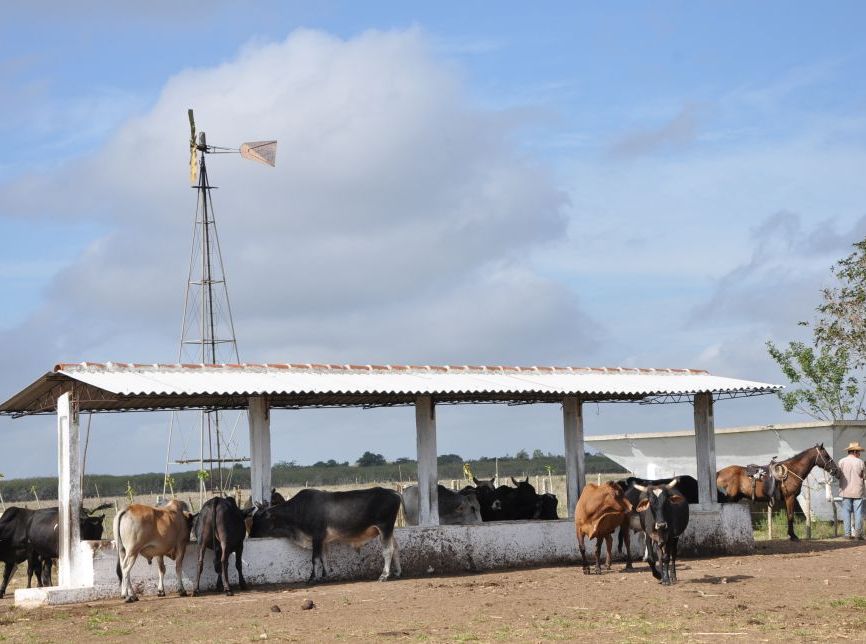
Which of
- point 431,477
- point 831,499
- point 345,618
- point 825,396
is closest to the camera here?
point 345,618

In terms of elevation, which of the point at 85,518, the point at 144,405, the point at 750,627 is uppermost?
the point at 144,405

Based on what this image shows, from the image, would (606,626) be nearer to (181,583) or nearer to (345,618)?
(345,618)

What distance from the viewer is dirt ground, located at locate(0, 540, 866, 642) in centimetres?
1165

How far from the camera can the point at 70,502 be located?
51.0ft

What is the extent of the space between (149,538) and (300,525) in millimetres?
2344

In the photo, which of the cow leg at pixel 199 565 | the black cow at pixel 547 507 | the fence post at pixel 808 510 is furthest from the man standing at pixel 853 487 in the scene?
the cow leg at pixel 199 565

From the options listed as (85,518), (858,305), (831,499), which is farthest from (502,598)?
(858,305)

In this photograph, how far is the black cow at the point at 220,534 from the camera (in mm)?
15508

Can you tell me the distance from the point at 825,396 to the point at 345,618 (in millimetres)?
21522

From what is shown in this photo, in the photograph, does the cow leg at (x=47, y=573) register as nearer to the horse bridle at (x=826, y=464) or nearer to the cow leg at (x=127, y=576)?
the cow leg at (x=127, y=576)

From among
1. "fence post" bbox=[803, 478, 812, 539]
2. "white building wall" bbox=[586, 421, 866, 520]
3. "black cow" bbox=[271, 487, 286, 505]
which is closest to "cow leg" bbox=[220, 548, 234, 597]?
"black cow" bbox=[271, 487, 286, 505]

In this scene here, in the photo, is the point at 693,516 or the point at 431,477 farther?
the point at 693,516

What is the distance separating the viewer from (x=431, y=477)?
706 inches

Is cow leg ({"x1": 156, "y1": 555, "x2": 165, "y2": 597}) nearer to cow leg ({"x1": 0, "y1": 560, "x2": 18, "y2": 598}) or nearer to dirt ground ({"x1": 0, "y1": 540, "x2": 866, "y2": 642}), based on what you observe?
dirt ground ({"x1": 0, "y1": 540, "x2": 866, "y2": 642})
